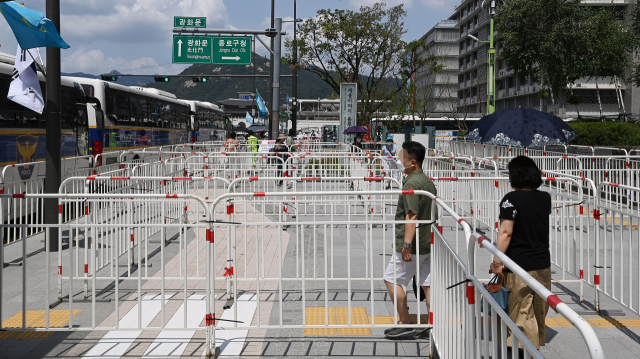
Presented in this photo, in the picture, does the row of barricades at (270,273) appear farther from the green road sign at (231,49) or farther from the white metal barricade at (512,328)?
the green road sign at (231,49)

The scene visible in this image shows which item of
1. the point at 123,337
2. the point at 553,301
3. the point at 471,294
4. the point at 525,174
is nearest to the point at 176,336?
the point at 123,337

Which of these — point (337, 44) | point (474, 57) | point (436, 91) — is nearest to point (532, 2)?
point (337, 44)

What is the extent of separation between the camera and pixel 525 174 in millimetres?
4930

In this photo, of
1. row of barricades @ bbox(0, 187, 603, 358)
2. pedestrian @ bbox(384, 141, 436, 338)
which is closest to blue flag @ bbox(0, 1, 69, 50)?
row of barricades @ bbox(0, 187, 603, 358)

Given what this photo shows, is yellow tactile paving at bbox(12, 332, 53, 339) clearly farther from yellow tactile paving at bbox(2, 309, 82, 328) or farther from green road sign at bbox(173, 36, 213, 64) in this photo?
green road sign at bbox(173, 36, 213, 64)

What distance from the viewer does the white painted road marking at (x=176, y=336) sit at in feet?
17.7

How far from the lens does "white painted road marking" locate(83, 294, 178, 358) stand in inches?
212

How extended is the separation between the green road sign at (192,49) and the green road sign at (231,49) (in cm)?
31

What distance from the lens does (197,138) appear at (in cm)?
3741

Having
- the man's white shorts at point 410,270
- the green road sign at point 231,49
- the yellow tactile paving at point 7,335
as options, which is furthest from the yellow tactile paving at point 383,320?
the green road sign at point 231,49

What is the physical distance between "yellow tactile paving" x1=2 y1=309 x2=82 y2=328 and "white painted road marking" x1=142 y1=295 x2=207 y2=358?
3.57 feet

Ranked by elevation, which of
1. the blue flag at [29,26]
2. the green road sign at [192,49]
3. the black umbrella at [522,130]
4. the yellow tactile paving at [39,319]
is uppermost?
the green road sign at [192,49]

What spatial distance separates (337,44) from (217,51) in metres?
10.5

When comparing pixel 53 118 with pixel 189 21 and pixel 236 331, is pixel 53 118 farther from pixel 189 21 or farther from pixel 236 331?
pixel 189 21
